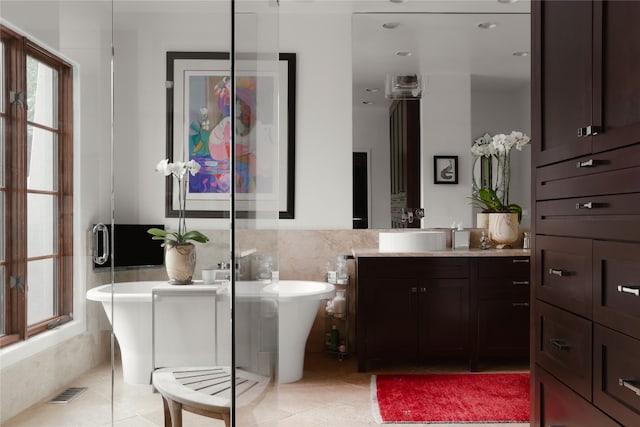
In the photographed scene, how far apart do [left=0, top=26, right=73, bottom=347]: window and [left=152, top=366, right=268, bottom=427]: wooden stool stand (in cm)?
38

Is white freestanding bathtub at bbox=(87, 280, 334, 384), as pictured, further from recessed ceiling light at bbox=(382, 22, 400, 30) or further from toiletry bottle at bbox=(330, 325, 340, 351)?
recessed ceiling light at bbox=(382, 22, 400, 30)

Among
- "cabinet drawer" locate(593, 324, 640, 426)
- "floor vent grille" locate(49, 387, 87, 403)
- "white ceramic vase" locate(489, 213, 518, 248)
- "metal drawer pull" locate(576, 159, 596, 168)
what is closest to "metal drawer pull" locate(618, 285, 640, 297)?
"cabinet drawer" locate(593, 324, 640, 426)

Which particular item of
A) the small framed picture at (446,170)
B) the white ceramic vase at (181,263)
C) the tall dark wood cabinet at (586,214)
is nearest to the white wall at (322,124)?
the small framed picture at (446,170)

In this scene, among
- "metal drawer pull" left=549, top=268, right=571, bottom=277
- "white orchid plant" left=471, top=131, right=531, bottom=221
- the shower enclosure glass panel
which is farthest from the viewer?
"white orchid plant" left=471, top=131, right=531, bottom=221

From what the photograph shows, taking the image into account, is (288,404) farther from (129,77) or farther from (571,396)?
(129,77)

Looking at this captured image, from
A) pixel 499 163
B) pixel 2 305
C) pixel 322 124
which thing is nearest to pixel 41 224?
pixel 2 305

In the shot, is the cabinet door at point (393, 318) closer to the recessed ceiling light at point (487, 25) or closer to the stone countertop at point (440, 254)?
the stone countertop at point (440, 254)

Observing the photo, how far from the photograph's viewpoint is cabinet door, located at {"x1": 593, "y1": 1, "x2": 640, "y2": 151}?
145 cm

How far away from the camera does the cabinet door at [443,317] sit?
3492 millimetres

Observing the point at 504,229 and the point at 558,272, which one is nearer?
the point at 558,272

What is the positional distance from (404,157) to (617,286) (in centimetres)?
257

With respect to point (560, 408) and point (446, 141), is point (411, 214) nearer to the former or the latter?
point (446, 141)

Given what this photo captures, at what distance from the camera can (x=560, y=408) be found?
6.20ft

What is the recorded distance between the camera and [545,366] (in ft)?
6.57
